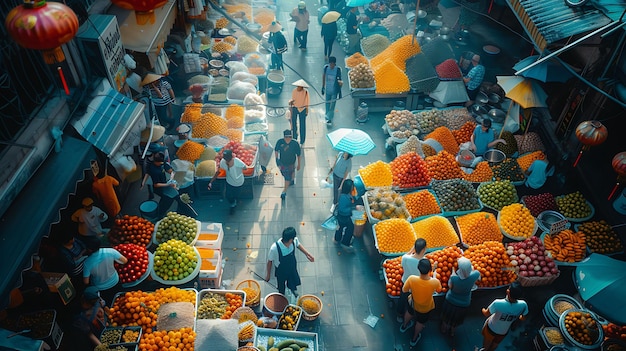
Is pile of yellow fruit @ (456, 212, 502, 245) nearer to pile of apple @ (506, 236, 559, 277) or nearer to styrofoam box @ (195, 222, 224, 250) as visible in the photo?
pile of apple @ (506, 236, 559, 277)

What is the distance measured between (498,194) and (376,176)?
2687mm

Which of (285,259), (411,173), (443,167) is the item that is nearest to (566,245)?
(443,167)

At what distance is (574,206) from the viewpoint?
9.57m

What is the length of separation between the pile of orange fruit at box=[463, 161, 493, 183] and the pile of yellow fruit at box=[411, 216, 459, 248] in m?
1.80

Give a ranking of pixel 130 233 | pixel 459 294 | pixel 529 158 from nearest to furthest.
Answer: pixel 459 294
pixel 130 233
pixel 529 158

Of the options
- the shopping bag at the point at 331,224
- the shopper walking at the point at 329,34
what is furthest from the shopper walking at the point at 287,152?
the shopper walking at the point at 329,34

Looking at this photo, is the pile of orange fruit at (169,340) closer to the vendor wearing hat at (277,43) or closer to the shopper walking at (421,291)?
the shopper walking at (421,291)

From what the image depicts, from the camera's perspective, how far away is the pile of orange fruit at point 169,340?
21.7 feet

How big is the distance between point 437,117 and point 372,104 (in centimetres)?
200

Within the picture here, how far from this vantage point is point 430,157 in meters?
10.6

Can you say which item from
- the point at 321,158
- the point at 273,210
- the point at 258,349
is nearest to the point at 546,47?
the point at 321,158

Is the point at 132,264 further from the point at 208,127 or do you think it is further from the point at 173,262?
the point at 208,127

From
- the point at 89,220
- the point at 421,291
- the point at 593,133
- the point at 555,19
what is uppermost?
the point at 555,19

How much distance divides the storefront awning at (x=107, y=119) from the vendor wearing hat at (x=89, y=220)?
1.17 metres
